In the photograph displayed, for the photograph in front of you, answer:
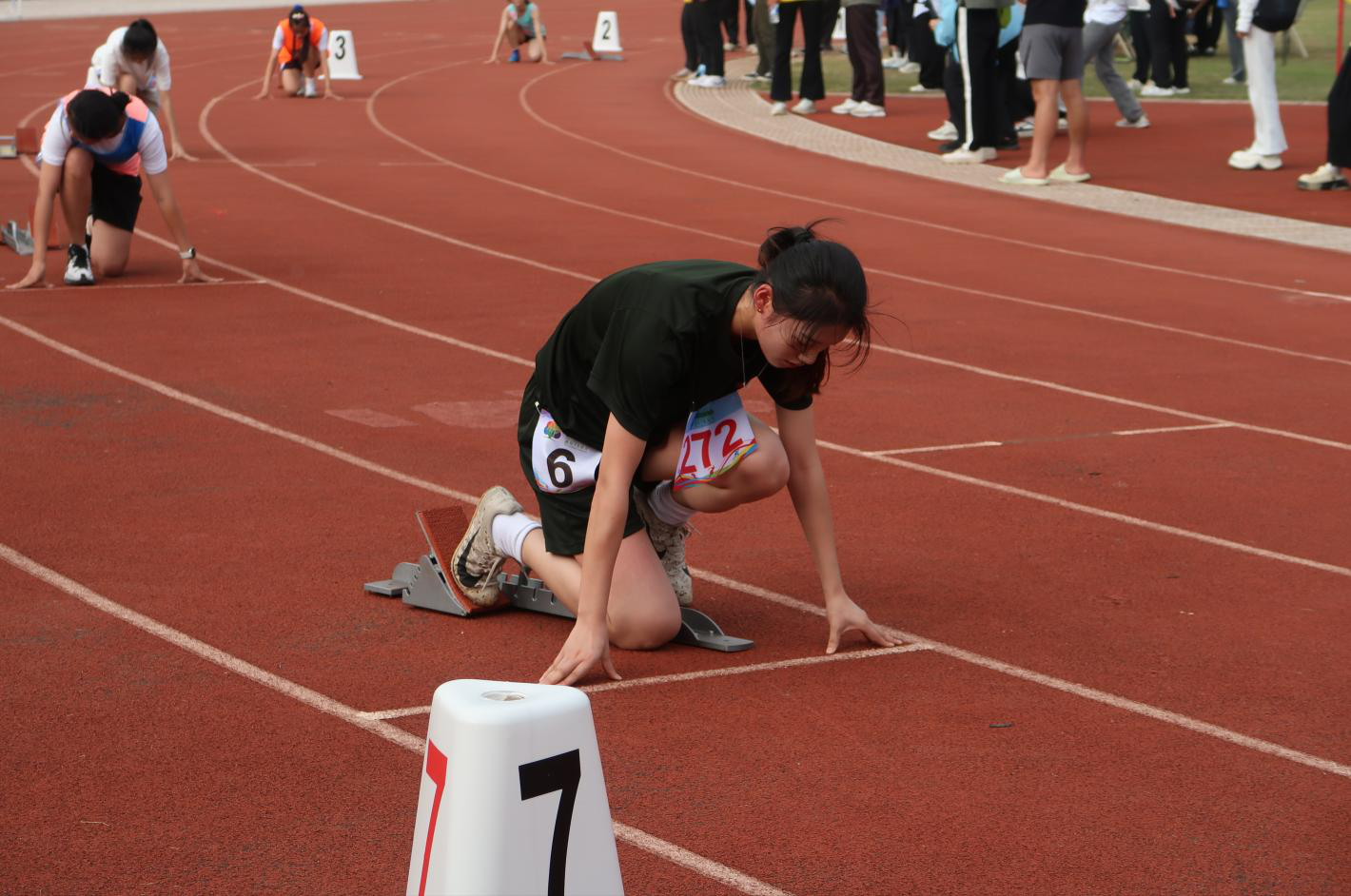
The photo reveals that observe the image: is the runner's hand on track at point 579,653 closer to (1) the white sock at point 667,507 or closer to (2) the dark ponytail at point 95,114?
(1) the white sock at point 667,507

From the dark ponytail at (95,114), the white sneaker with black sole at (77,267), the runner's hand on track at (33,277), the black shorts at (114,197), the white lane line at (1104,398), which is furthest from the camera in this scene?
the black shorts at (114,197)

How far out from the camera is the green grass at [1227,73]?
778 inches

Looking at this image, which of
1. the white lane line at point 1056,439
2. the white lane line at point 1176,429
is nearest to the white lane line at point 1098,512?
the white lane line at point 1056,439

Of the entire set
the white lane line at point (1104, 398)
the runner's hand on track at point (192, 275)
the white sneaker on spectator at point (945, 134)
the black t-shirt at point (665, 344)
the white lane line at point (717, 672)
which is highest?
the black t-shirt at point (665, 344)

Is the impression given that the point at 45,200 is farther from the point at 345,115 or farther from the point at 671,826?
the point at 345,115

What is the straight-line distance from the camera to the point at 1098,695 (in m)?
4.32

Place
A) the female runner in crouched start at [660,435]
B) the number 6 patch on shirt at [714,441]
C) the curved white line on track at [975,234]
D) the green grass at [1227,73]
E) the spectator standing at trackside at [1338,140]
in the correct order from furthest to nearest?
the green grass at [1227,73]
the spectator standing at trackside at [1338,140]
the curved white line on track at [975,234]
the number 6 patch on shirt at [714,441]
the female runner in crouched start at [660,435]

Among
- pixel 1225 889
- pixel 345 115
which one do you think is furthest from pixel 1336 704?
pixel 345 115

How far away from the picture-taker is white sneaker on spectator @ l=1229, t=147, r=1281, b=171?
1469cm

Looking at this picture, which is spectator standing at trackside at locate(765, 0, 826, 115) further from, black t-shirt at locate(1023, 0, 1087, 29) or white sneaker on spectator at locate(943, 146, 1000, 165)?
black t-shirt at locate(1023, 0, 1087, 29)

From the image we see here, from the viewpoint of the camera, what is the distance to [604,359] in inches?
165

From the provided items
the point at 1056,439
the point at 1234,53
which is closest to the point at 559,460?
the point at 1056,439

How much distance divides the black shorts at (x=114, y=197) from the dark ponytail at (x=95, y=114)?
744mm

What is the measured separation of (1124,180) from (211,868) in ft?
41.1
